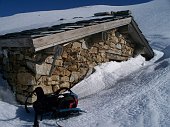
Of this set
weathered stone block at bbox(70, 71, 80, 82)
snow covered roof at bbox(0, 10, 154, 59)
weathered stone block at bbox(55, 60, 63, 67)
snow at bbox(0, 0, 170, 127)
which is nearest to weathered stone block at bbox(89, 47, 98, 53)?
snow at bbox(0, 0, 170, 127)

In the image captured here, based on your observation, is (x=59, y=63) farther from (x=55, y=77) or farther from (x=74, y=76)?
(x=74, y=76)

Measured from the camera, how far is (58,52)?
6426 mm

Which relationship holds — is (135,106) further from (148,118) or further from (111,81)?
(111,81)

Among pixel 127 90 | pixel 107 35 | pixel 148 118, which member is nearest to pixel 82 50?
pixel 107 35

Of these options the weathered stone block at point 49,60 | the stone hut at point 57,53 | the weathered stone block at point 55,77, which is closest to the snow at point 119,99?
the stone hut at point 57,53

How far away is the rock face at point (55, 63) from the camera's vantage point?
6391mm

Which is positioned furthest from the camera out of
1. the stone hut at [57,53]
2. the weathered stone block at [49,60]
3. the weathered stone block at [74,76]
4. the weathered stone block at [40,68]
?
the weathered stone block at [74,76]

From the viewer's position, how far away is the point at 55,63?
267 inches

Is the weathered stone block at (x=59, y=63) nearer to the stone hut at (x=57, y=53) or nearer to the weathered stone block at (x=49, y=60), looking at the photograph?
the stone hut at (x=57, y=53)

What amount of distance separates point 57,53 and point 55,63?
424mm

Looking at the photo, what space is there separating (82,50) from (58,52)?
120cm

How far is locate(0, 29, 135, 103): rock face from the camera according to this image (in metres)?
6.39

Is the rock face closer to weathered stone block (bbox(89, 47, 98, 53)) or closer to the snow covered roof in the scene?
weathered stone block (bbox(89, 47, 98, 53))

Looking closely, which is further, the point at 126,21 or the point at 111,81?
the point at 126,21
